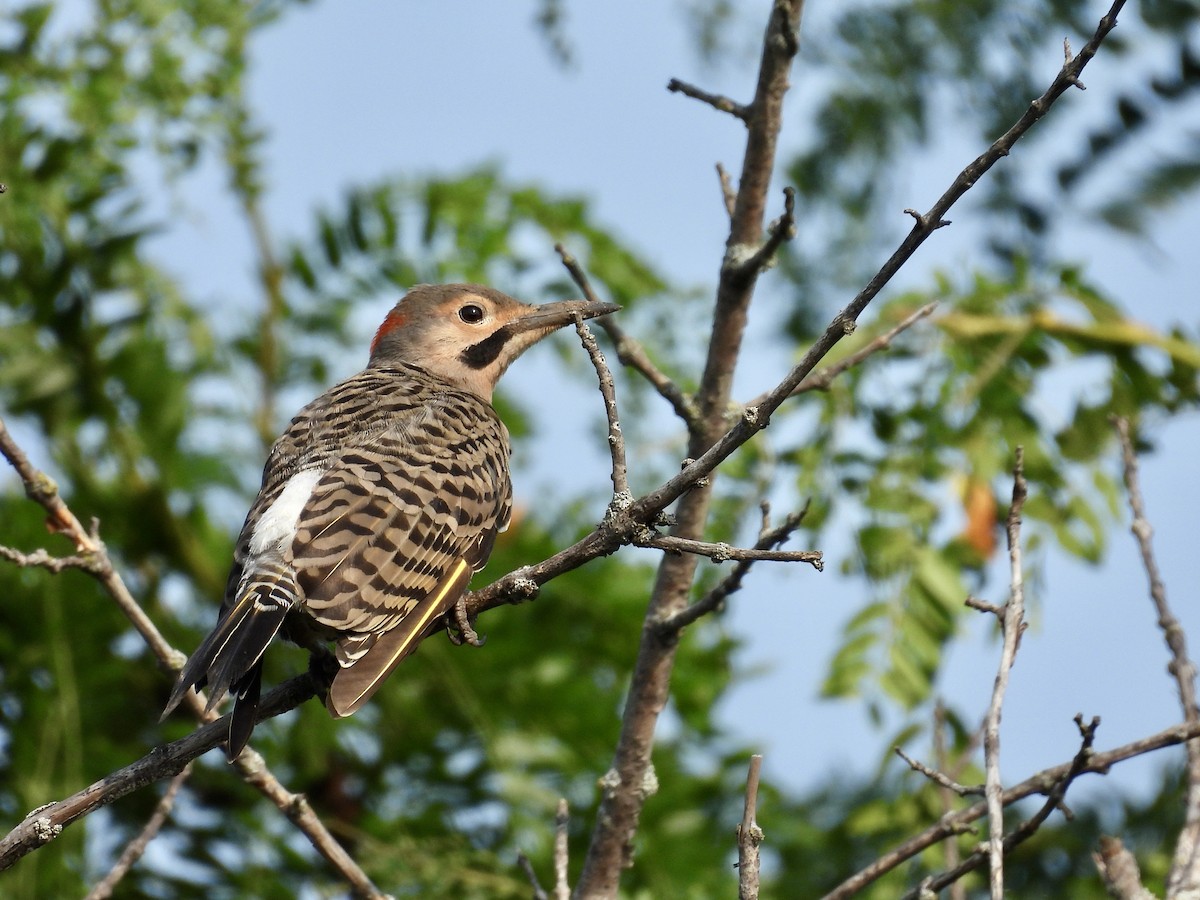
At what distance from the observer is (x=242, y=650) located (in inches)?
131

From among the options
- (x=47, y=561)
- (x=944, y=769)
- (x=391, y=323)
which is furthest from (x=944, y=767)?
(x=391, y=323)

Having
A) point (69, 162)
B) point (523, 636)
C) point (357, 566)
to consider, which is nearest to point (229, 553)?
point (523, 636)

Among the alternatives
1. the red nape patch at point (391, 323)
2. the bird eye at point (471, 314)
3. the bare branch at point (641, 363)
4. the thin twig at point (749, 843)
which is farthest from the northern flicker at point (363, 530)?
the thin twig at point (749, 843)

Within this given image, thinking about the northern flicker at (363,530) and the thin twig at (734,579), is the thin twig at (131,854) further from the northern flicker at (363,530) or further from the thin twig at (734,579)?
the thin twig at (734,579)

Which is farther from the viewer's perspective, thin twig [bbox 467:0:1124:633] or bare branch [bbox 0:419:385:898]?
bare branch [bbox 0:419:385:898]

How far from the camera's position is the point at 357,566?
3686 millimetres

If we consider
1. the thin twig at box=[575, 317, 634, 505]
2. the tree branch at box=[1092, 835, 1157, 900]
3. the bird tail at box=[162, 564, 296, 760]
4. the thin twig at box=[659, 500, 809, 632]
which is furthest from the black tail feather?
the tree branch at box=[1092, 835, 1157, 900]

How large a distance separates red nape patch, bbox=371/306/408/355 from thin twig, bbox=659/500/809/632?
2.36 meters

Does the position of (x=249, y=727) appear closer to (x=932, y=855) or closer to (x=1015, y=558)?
(x=1015, y=558)

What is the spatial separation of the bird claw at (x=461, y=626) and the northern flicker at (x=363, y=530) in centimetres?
5

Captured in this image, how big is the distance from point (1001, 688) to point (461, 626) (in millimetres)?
1315

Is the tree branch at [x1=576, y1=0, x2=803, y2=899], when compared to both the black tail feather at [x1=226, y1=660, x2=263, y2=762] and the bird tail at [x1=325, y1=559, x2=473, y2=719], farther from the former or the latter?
the black tail feather at [x1=226, y1=660, x2=263, y2=762]

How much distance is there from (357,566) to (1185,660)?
6.46 feet

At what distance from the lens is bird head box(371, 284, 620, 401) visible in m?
5.34
